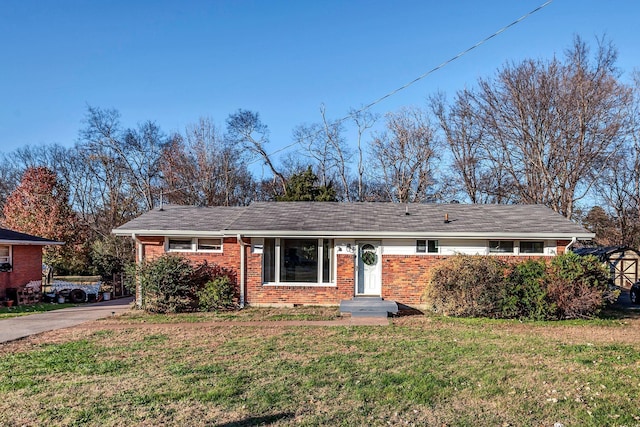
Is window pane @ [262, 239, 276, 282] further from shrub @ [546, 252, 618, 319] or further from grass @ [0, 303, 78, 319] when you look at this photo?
shrub @ [546, 252, 618, 319]

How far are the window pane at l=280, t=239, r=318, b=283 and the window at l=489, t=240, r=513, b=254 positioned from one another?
5.55 meters

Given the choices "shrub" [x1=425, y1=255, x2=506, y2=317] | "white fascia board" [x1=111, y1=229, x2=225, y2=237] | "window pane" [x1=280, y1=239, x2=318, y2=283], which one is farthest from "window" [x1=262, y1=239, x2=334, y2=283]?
"shrub" [x1=425, y1=255, x2=506, y2=317]

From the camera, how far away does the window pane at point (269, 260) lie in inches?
578

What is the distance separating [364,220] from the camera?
15547mm

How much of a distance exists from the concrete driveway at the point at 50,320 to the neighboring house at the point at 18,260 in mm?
3326

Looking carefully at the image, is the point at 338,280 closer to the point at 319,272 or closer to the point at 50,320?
the point at 319,272

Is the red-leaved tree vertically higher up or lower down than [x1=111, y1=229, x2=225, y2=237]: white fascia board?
higher up

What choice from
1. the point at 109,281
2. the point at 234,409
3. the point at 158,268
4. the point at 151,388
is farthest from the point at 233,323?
the point at 109,281

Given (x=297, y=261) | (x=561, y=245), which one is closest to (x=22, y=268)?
(x=297, y=261)

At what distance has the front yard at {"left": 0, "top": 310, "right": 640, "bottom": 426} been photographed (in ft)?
16.7

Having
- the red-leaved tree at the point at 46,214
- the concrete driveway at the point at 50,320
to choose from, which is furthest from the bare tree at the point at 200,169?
the concrete driveway at the point at 50,320

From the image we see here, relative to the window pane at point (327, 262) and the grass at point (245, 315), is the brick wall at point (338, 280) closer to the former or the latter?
the window pane at point (327, 262)

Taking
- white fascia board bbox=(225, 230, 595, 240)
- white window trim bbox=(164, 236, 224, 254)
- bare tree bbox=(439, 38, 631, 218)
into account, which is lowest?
white window trim bbox=(164, 236, 224, 254)

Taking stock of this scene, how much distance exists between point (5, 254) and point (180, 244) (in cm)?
755
